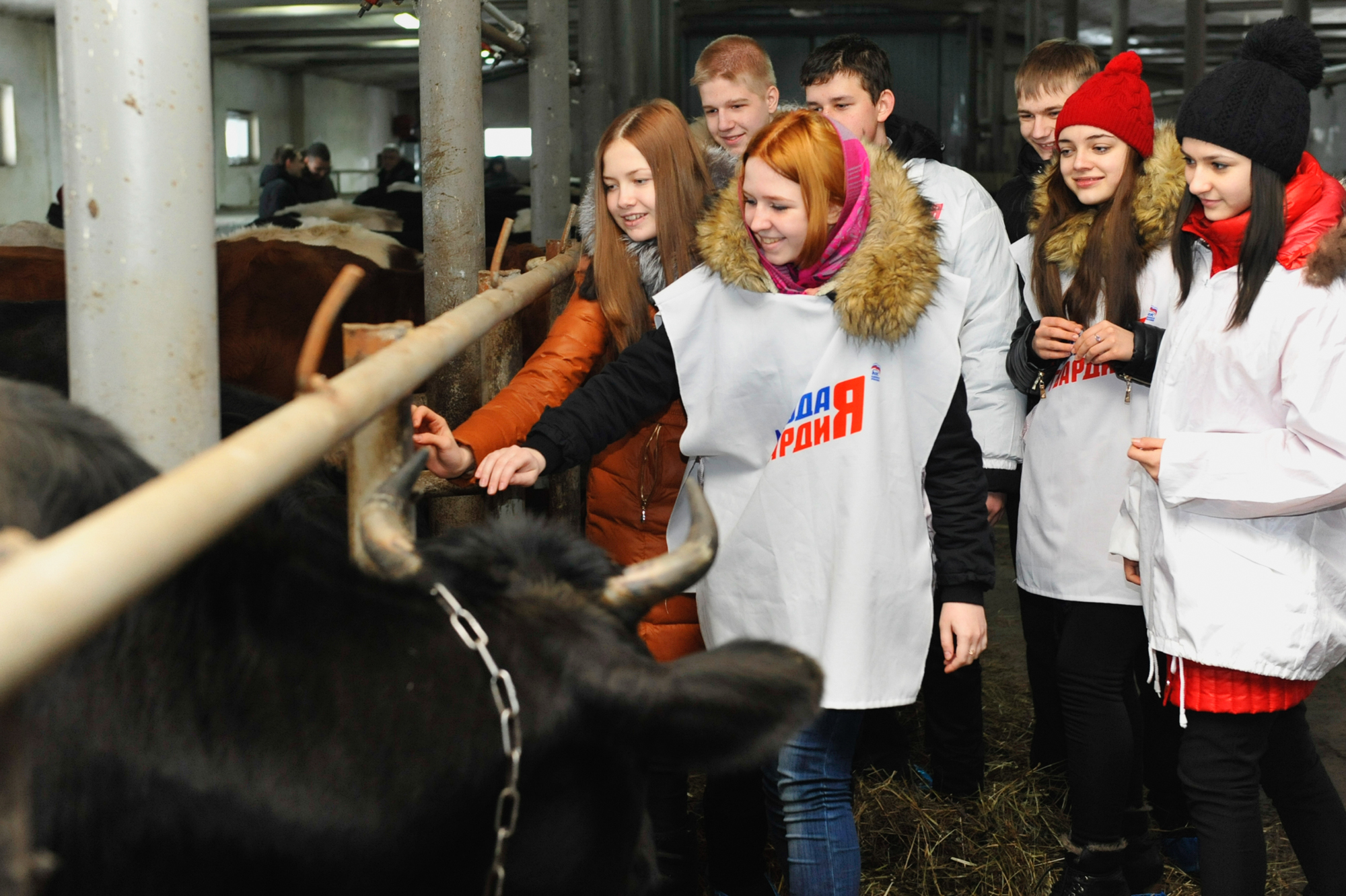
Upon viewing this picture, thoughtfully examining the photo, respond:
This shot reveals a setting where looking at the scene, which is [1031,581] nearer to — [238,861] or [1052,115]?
[1052,115]

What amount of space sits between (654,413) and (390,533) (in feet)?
3.51

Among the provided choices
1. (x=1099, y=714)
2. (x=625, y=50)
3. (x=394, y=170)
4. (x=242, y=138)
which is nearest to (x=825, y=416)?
(x=1099, y=714)

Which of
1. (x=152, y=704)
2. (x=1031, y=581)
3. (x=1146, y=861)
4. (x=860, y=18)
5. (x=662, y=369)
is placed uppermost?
(x=860, y=18)

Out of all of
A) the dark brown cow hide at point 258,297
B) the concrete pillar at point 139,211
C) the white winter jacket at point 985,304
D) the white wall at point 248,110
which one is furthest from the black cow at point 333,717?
the white wall at point 248,110

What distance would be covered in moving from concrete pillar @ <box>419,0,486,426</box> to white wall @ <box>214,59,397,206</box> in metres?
18.3

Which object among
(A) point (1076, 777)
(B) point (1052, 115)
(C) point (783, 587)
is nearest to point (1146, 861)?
(A) point (1076, 777)

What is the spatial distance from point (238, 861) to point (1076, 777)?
6.41 feet

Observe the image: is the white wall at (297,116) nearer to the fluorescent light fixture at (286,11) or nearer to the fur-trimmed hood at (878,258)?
the fluorescent light fixture at (286,11)

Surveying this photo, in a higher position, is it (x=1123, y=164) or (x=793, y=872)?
(x=1123, y=164)

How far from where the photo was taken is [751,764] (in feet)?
3.75

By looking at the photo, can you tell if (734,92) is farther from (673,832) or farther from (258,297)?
(258,297)

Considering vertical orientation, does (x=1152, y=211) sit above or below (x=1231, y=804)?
above

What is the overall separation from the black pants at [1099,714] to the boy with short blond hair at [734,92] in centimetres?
154

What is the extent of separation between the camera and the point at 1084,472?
8.65ft
